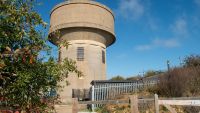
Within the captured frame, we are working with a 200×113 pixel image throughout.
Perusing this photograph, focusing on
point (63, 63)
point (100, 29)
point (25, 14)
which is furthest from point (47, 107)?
point (100, 29)

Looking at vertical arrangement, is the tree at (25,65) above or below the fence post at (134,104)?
above

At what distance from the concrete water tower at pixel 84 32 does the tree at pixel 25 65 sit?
19756 millimetres

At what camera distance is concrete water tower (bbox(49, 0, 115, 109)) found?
2817cm

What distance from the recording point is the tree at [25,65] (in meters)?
7.06

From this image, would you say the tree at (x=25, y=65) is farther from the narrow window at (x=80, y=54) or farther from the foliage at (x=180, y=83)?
the narrow window at (x=80, y=54)

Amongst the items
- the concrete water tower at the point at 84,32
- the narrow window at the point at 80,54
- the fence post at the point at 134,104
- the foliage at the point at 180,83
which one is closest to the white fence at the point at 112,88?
the concrete water tower at the point at 84,32

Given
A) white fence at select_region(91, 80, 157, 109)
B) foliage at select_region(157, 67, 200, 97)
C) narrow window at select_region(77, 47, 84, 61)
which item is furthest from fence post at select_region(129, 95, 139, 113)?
narrow window at select_region(77, 47, 84, 61)

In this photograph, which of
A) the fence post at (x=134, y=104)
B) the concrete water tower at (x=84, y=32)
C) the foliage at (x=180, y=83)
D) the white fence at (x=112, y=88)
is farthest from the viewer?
the concrete water tower at (x=84, y=32)

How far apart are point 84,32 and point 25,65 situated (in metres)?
21.4

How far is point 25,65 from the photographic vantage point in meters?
7.41

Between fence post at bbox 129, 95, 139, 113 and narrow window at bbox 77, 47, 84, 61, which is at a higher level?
narrow window at bbox 77, 47, 84, 61

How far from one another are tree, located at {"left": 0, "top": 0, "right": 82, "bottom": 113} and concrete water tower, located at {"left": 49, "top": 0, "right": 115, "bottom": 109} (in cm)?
1976

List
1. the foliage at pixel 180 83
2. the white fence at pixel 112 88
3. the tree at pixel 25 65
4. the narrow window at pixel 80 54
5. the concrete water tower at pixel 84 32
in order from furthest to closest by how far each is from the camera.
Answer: the narrow window at pixel 80 54 < the concrete water tower at pixel 84 32 < the white fence at pixel 112 88 < the foliage at pixel 180 83 < the tree at pixel 25 65

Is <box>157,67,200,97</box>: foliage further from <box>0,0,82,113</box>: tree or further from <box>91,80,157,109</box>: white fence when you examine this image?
<box>0,0,82,113</box>: tree
